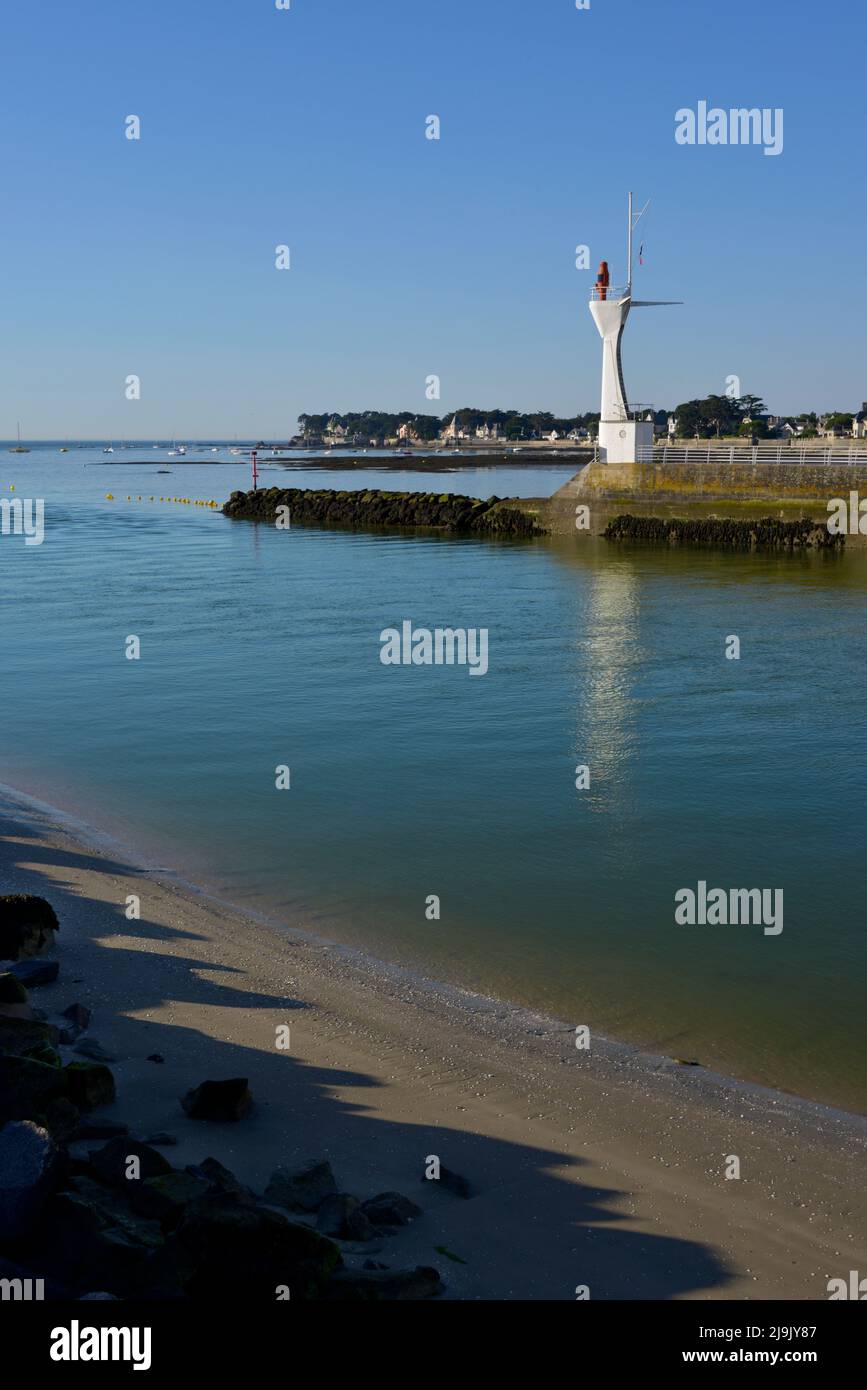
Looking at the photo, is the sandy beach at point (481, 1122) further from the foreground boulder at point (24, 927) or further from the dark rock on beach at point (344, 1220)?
the foreground boulder at point (24, 927)

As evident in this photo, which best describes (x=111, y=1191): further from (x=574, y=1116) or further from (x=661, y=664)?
(x=661, y=664)

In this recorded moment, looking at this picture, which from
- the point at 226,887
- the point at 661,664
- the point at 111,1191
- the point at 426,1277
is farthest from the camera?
the point at 661,664

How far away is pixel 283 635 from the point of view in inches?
1131

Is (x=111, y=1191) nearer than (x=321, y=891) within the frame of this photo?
Yes

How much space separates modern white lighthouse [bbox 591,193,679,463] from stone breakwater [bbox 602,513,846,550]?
2698 mm

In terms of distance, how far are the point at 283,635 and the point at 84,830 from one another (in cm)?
A: 1530

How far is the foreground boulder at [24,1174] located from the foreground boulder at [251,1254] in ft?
2.22

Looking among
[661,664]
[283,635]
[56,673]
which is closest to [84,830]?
[56,673]

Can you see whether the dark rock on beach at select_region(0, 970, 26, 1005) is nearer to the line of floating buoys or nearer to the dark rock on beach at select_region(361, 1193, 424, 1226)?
the dark rock on beach at select_region(361, 1193, 424, 1226)

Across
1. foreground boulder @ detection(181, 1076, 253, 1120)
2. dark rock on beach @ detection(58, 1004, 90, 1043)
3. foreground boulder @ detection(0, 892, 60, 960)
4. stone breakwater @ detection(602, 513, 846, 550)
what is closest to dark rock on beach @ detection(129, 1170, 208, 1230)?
foreground boulder @ detection(181, 1076, 253, 1120)

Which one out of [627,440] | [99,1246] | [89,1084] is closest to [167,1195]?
[99,1246]

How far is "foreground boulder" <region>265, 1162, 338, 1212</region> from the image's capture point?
237 inches

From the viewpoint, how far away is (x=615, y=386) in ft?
161

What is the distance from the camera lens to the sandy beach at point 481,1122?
5988 mm
